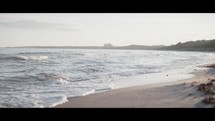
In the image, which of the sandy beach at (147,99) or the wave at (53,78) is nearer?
the sandy beach at (147,99)

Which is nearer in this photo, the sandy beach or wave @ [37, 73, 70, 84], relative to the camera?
the sandy beach

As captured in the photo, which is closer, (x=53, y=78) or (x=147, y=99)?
(x=147, y=99)
